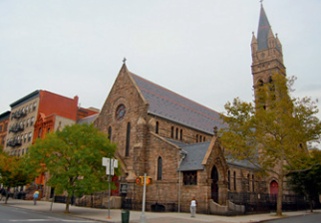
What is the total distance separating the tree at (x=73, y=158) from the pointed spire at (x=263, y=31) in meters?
47.7

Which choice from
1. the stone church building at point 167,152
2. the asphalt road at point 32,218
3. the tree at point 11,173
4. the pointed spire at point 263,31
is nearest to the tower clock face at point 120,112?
the stone church building at point 167,152

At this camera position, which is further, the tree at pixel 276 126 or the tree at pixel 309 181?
the tree at pixel 309 181

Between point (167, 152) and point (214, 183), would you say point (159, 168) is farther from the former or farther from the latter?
point (214, 183)

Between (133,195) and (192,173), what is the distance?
6.57 metres

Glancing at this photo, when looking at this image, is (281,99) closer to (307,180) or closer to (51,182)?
(307,180)

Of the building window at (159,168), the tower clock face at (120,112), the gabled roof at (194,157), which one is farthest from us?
the tower clock face at (120,112)

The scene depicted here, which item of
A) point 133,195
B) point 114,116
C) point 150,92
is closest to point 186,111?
point 150,92

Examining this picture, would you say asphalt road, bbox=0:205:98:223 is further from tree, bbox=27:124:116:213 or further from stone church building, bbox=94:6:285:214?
stone church building, bbox=94:6:285:214

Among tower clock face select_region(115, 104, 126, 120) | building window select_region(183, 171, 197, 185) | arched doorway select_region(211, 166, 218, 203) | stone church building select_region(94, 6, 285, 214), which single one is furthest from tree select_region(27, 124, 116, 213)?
tower clock face select_region(115, 104, 126, 120)

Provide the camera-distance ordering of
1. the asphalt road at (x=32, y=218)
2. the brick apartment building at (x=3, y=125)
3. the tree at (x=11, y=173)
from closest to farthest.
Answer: the asphalt road at (x=32, y=218)
the tree at (x=11, y=173)
the brick apartment building at (x=3, y=125)

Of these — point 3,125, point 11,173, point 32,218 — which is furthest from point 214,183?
point 3,125

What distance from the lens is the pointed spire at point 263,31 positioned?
62188 millimetres

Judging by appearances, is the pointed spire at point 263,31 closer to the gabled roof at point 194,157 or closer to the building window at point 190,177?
the gabled roof at point 194,157

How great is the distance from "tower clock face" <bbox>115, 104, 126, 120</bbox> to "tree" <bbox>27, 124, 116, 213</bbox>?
33.2 feet
